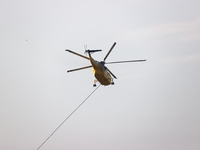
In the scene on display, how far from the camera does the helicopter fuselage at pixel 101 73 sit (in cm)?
8300

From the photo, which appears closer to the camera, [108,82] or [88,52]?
[88,52]

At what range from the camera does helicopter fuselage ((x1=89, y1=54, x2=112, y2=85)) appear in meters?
83.0

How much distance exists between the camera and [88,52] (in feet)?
268

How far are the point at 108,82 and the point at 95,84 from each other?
2.58 m

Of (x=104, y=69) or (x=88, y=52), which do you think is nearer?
(x=88, y=52)

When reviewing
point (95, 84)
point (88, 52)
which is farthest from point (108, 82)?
point (88, 52)

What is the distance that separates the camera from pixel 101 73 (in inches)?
3329

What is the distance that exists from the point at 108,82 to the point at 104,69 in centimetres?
280

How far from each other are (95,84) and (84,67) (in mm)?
4269

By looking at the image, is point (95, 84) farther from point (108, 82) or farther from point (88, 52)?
point (88, 52)

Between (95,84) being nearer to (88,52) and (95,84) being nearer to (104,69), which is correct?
(104,69)

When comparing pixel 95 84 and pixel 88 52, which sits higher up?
pixel 88 52

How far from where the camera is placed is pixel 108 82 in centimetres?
8806

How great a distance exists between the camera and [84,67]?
8675 centimetres
